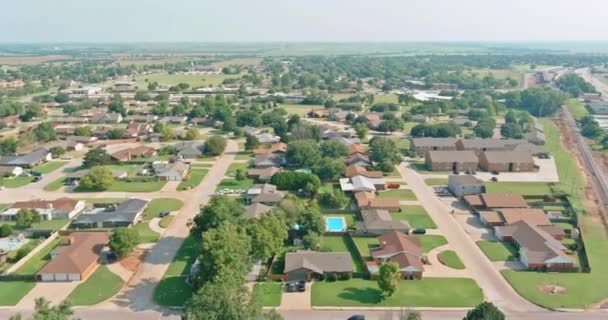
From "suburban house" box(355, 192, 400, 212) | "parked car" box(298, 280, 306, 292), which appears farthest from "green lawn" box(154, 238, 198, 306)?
"suburban house" box(355, 192, 400, 212)

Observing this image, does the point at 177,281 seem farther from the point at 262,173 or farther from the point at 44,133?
the point at 44,133

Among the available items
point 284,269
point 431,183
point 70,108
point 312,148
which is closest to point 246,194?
point 312,148

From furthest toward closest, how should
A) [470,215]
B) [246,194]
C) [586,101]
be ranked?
[586,101] → [246,194] → [470,215]

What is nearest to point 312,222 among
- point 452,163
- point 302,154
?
point 302,154

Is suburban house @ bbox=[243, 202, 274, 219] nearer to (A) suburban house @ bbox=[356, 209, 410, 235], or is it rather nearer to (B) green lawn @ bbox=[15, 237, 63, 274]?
(A) suburban house @ bbox=[356, 209, 410, 235]

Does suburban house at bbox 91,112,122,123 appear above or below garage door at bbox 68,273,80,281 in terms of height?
above

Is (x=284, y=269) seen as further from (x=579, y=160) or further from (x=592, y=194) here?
(x=579, y=160)
